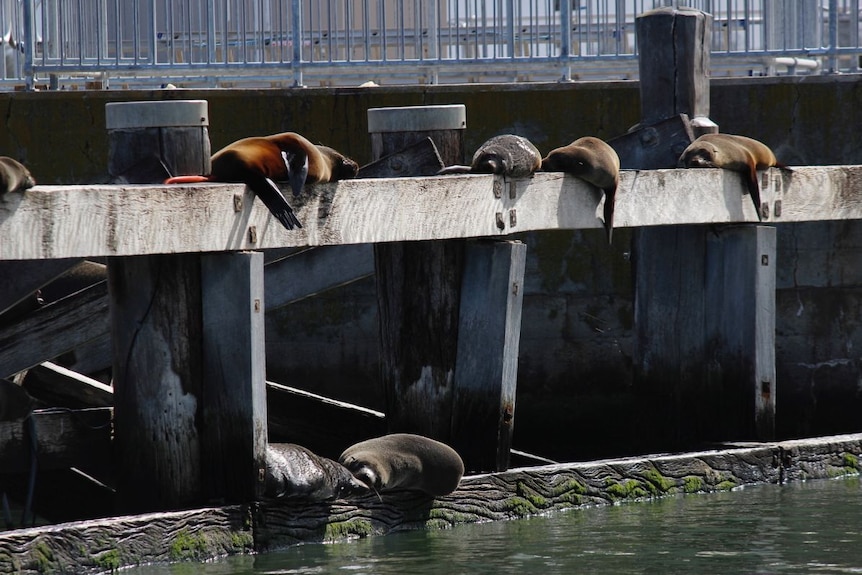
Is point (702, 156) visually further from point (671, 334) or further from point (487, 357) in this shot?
point (487, 357)

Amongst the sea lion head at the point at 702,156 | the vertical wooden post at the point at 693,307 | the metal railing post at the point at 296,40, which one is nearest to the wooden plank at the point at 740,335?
the vertical wooden post at the point at 693,307

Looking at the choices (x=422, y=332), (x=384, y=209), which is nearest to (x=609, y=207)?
(x=422, y=332)

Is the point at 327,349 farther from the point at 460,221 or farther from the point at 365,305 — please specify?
the point at 460,221

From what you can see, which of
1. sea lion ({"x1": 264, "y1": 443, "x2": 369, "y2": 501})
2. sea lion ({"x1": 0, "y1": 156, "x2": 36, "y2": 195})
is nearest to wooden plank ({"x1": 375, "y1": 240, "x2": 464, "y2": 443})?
sea lion ({"x1": 264, "y1": 443, "x2": 369, "y2": 501})

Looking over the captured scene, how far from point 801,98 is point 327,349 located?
329 cm

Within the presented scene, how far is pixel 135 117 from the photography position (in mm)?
6207

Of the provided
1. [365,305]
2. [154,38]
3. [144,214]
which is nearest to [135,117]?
[144,214]

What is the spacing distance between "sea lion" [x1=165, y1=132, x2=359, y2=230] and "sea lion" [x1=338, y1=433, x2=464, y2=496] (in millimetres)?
993

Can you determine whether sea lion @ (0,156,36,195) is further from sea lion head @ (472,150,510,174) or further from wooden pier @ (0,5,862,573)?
sea lion head @ (472,150,510,174)

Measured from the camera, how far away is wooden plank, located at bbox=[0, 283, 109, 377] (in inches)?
272

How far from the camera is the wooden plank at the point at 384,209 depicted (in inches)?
211

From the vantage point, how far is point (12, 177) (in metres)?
5.15

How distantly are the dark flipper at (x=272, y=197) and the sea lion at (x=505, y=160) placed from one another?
1.14 metres

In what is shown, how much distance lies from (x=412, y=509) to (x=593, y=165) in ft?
5.68
